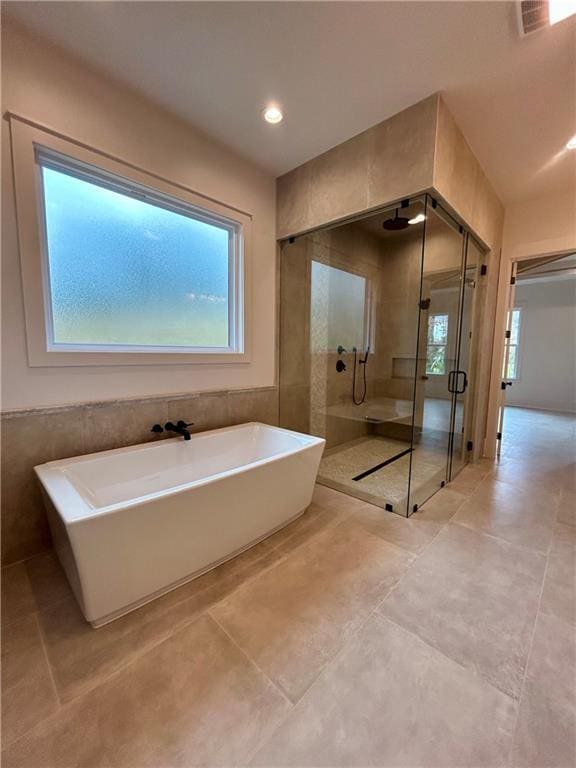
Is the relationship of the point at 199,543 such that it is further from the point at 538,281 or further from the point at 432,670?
the point at 538,281

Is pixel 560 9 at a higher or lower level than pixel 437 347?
higher

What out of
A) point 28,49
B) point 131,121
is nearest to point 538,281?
point 131,121

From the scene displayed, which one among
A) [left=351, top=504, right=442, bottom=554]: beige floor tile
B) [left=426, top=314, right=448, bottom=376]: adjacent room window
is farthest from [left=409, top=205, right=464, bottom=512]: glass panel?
[left=351, top=504, right=442, bottom=554]: beige floor tile

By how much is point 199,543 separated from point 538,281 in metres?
8.24

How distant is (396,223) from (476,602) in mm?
2816

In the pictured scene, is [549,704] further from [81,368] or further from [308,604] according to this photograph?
[81,368]

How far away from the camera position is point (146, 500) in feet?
4.20

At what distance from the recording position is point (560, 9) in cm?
132

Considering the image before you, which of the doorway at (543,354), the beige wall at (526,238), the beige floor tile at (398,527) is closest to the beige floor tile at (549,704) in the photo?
the beige floor tile at (398,527)

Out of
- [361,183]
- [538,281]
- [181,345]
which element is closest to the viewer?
[361,183]

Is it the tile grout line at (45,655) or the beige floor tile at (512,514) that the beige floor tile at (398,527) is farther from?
the tile grout line at (45,655)

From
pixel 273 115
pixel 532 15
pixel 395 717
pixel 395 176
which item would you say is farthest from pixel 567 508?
pixel 273 115

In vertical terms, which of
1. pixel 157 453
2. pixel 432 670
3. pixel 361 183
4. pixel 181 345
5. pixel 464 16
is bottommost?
pixel 432 670

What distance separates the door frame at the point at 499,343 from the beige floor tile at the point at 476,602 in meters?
1.84
